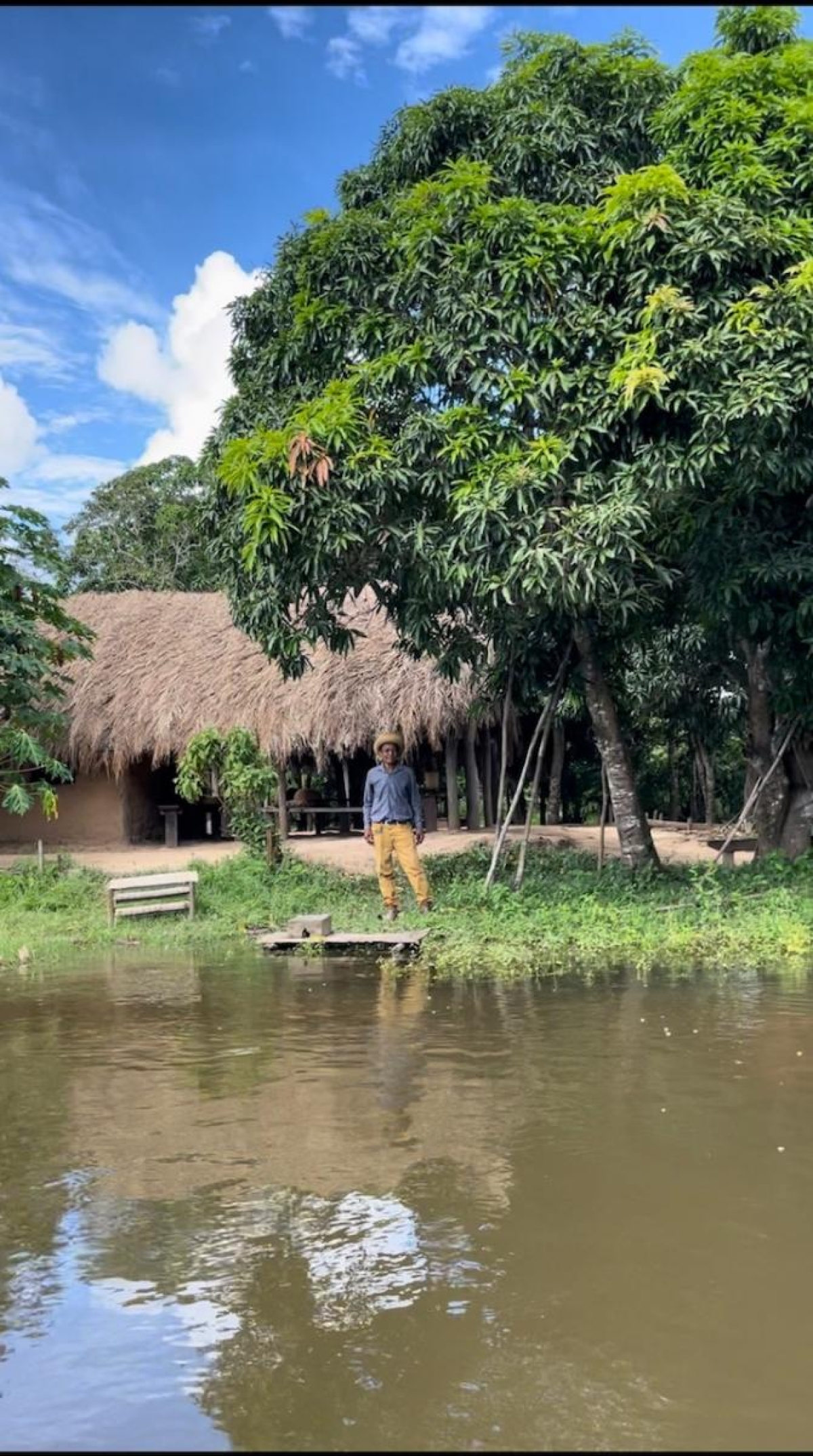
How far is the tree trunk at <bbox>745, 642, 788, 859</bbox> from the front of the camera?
486 inches

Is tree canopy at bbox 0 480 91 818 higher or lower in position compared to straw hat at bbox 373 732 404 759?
higher

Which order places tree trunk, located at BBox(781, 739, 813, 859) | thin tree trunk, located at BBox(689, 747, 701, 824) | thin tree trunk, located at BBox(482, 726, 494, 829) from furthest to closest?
thin tree trunk, located at BBox(689, 747, 701, 824) → thin tree trunk, located at BBox(482, 726, 494, 829) → tree trunk, located at BBox(781, 739, 813, 859)

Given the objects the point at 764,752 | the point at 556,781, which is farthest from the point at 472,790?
the point at 764,752

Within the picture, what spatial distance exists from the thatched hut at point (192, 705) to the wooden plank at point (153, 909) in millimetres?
5813

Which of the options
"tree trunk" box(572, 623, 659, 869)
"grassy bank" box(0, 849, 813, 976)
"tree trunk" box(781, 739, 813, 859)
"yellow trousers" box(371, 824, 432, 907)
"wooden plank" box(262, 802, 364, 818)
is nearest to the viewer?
"grassy bank" box(0, 849, 813, 976)

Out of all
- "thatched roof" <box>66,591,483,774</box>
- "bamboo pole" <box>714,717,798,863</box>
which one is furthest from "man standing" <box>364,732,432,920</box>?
"thatched roof" <box>66,591,483,774</box>

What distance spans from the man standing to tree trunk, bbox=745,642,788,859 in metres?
3.76

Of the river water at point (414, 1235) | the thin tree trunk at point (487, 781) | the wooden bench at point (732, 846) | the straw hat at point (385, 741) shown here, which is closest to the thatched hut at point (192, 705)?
the thin tree trunk at point (487, 781)

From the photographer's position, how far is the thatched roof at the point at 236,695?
57.1 ft

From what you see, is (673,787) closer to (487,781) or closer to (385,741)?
(487,781)

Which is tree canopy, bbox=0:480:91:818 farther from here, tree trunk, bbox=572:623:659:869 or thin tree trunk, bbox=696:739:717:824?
thin tree trunk, bbox=696:739:717:824

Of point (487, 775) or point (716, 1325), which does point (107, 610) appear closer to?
point (487, 775)

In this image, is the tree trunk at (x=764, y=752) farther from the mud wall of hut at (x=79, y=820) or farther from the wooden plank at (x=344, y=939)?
the mud wall of hut at (x=79, y=820)

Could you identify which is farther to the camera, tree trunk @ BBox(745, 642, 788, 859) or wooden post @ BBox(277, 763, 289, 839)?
wooden post @ BBox(277, 763, 289, 839)
